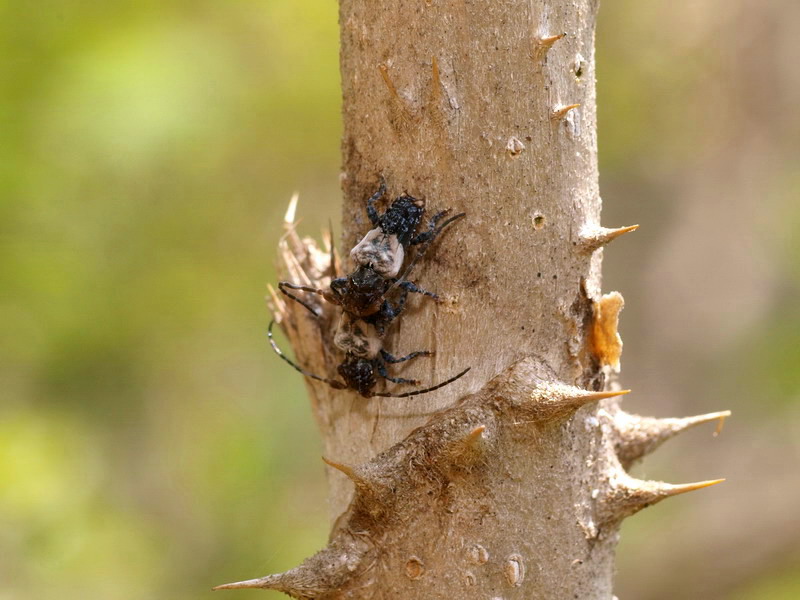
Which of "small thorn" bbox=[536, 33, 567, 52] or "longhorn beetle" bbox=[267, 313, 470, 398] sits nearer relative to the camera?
"small thorn" bbox=[536, 33, 567, 52]

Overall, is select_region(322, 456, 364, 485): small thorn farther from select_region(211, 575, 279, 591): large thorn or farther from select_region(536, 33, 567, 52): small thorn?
select_region(536, 33, 567, 52): small thorn

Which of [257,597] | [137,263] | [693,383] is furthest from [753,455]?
[137,263]

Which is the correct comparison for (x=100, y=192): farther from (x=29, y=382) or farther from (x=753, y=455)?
(x=753, y=455)

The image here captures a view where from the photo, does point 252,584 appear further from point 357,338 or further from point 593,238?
point 593,238

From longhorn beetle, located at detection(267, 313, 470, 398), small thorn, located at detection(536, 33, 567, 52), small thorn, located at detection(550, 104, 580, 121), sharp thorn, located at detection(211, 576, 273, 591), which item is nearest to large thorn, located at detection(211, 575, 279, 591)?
sharp thorn, located at detection(211, 576, 273, 591)

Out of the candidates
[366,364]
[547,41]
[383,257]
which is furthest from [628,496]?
[547,41]

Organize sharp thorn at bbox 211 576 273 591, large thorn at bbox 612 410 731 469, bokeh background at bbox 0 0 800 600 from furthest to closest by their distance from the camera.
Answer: bokeh background at bbox 0 0 800 600, large thorn at bbox 612 410 731 469, sharp thorn at bbox 211 576 273 591
